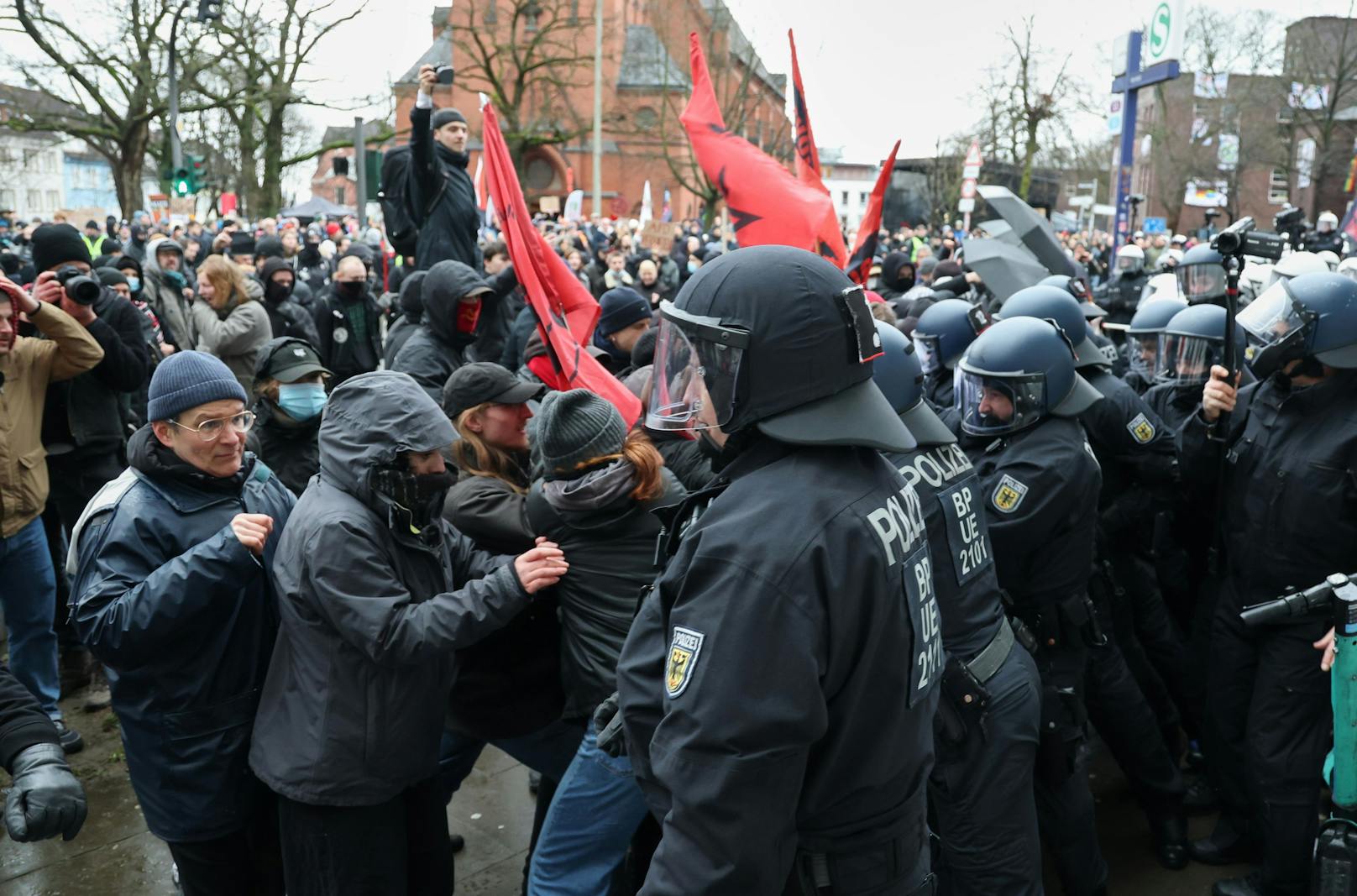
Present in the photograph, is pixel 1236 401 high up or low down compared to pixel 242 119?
down

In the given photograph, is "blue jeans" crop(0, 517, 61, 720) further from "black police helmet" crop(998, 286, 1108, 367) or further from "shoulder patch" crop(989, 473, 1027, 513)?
"black police helmet" crop(998, 286, 1108, 367)

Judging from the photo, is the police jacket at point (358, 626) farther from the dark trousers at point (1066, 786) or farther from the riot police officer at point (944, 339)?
the riot police officer at point (944, 339)

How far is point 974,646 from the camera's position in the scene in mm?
3268

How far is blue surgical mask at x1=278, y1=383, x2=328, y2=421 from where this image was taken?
4836 mm

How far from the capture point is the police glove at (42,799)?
8.35 ft

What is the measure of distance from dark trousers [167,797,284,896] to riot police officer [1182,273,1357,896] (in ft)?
10.8

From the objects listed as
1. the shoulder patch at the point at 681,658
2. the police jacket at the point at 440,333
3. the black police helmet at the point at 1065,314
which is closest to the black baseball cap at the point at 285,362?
the police jacket at the point at 440,333

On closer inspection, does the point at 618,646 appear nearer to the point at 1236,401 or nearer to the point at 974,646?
the point at 974,646

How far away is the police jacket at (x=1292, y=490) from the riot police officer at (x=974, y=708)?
123cm

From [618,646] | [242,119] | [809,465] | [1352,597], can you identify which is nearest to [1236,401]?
[1352,597]

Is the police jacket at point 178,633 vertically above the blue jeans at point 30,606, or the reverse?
the police jacket at point 178,633

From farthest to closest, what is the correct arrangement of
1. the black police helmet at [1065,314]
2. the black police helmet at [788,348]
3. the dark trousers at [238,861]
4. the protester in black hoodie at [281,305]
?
the protester in black hoodie at [281,305] < the black police helmet at [1065,314] < the dark trousers at [238,861] < the black police helmet at [788,348]

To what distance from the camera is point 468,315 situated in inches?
231

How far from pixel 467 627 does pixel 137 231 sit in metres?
19.0
